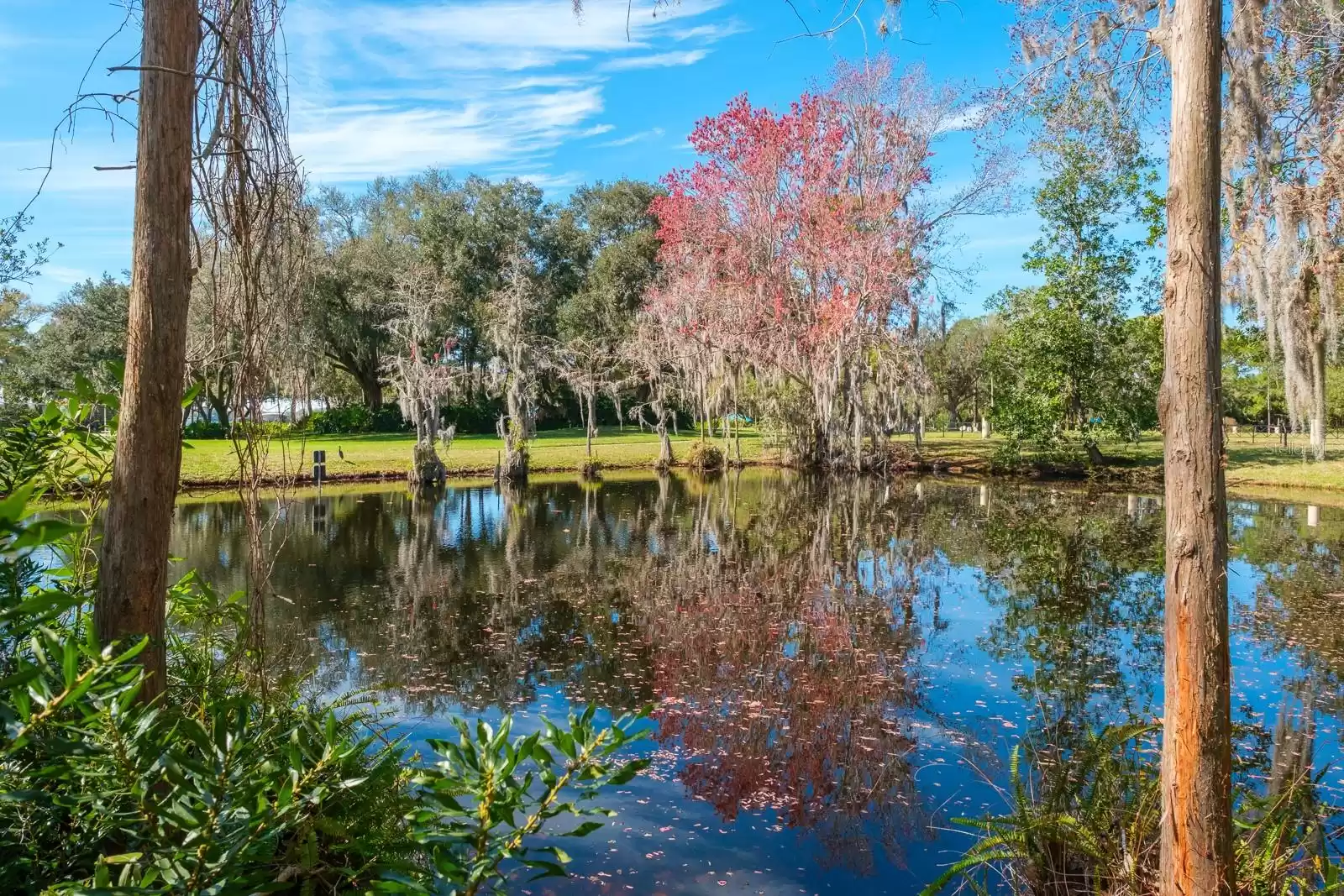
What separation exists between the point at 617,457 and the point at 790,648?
2082 centimetres

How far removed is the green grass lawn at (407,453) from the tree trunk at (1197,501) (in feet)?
57.2

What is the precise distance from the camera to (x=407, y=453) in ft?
85.0

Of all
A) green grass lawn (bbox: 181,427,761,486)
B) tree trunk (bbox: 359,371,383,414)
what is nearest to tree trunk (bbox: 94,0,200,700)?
green grass lawn (bbox: 181,427,761,486)

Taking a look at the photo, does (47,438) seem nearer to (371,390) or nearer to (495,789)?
(495,789)

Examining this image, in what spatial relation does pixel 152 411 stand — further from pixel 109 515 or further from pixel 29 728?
pixel 29 728

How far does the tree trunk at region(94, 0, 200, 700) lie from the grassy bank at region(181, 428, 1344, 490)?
16.0m

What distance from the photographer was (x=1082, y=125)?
493 centimetres

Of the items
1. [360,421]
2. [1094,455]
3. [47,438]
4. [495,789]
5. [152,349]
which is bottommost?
[1094,455]

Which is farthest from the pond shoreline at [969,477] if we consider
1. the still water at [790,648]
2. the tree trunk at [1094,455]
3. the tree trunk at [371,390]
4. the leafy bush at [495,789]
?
the leafy bush at [495,789]

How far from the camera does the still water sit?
424cm

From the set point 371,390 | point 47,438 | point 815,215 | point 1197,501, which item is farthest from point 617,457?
point 1197,501

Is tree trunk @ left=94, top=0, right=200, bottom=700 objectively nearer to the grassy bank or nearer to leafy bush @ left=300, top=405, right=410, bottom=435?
the grassy bank

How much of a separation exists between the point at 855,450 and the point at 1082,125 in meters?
18.0

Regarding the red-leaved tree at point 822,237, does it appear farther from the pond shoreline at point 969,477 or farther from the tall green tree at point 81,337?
the tall green tree at point 81,337
